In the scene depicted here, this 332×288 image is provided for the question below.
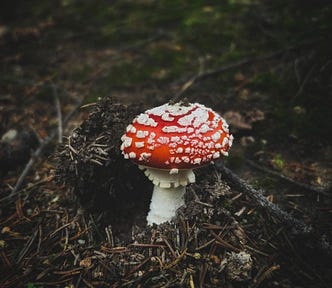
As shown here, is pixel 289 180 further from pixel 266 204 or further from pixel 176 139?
pixel 176 139

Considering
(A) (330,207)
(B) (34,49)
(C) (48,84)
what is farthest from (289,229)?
(B) (34,49)

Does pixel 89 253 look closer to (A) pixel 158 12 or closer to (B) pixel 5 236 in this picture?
(B) pixel 5 236

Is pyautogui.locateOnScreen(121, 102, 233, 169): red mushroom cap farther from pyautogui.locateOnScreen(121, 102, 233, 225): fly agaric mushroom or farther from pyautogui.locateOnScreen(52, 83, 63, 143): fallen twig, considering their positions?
pyautogui.locateOnScreen(52, 83, 63, 143): fallen twig

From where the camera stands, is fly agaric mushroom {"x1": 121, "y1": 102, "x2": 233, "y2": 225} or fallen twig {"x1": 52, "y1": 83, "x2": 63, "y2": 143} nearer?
fly agaric mushroom {"x1": 121, "y1": 102, "x2": 233, "y2": 225}

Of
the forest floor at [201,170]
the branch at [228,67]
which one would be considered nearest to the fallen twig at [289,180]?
the forest floor at [201,170]

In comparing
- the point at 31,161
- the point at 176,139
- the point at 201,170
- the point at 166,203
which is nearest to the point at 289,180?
the point at 201,170

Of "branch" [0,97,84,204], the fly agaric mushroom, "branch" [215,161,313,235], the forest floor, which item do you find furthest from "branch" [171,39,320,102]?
the fly agaric mushroom

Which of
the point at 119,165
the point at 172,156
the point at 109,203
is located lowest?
the point at 109,203
